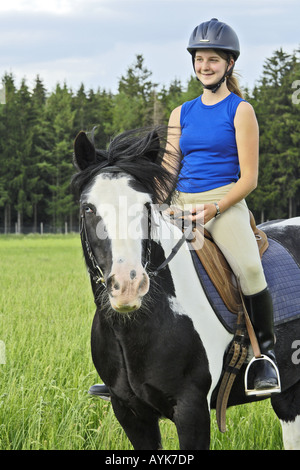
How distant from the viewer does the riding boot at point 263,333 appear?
364 centimetres

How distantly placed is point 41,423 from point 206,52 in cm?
319

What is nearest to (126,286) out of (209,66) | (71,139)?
(209,66)

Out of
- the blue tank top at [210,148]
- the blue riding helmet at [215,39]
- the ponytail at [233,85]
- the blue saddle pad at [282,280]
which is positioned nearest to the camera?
the blue tank top at [210,148]

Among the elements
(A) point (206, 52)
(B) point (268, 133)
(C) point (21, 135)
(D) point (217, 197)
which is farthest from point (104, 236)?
(C) point (21, 135)

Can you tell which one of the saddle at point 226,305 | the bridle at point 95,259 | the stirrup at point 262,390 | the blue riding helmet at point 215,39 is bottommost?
the stirrup at point 262,390

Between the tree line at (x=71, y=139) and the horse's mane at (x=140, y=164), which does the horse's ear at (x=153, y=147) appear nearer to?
the horse's mane at (x=140, y=164)

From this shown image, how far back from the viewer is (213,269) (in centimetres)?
357

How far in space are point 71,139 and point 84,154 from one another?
63543 mm

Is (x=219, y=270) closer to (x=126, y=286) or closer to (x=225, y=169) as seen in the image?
(x=225, y=169)
